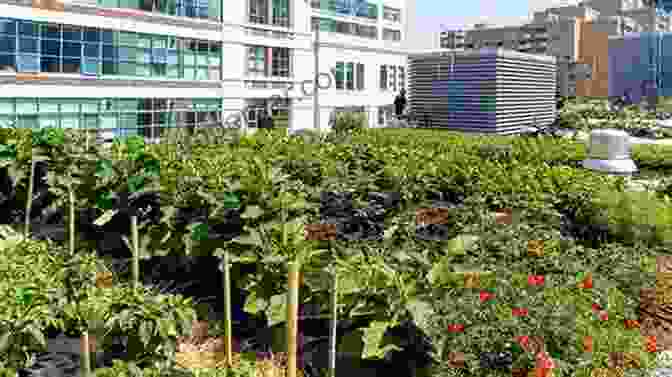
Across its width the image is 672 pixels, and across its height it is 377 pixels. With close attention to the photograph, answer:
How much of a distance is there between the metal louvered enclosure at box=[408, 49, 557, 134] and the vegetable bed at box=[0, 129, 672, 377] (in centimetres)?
2810

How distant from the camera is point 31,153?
10.1 metres

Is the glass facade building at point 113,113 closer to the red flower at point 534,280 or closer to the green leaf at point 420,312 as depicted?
the red flower at point 534,280

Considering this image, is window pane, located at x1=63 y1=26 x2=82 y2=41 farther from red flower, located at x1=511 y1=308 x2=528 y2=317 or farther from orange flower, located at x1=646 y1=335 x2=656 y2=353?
orange flower, located at x1=646 y1=335 x2=656 y2=353

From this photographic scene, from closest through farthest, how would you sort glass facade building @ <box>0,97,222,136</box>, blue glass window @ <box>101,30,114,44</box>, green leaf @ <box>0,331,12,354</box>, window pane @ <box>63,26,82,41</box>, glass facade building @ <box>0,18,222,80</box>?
green leaf @ <box>0,331,12,354</box> < glass facade building @ <box>0,18,222,80</box> < glass facade building @ <box>0,97,222,136</box> < window pane @ <box>63,26,82,41</box> < blue glass window @ <box>101,30,114,44</box>

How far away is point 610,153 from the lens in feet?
24.5

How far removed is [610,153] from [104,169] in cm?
594

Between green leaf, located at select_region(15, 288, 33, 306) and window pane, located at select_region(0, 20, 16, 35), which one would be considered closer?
green leaf, located at select_region(15, 288, 33, 306)

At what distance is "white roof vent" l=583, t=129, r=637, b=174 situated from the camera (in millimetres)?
7379

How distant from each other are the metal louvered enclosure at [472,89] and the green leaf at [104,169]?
104 ft

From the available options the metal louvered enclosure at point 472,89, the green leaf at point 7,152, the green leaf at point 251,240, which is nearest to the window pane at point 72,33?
the green leaf at point 7,152

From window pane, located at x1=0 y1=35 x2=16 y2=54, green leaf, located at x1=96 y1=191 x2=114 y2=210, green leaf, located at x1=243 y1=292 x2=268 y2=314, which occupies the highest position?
window pane, located at x1=0 y1=35 x2=16 y2=54

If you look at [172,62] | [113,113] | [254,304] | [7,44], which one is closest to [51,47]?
[7,44]

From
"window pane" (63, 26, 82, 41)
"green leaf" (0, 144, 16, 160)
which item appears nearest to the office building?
"window pane" (63, 26, 82, 41)

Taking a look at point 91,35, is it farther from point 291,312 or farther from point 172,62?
point 291,312
